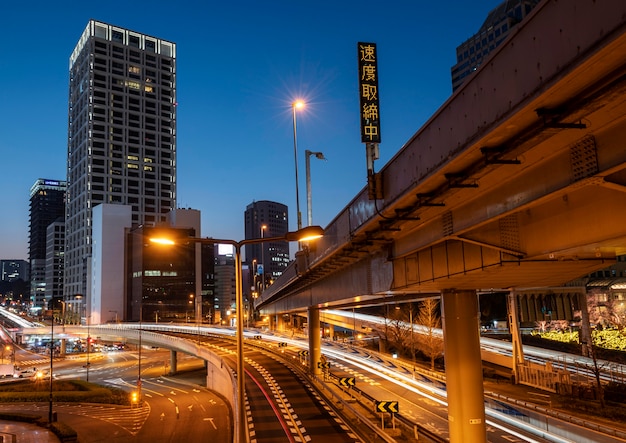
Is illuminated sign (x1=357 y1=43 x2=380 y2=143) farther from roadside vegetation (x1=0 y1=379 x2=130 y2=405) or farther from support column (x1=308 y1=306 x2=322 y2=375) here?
roadside vegetation (x1=0 y1=379 x2=130 y2=405)

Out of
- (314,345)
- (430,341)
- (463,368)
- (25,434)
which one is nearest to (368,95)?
(463,368)

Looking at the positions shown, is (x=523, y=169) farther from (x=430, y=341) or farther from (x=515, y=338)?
(x=430, y=341)

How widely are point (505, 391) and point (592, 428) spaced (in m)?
16.3

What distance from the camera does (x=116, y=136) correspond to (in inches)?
7274

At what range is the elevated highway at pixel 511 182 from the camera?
698 cm

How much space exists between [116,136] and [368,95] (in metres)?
185

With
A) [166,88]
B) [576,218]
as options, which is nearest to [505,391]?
[576,218]

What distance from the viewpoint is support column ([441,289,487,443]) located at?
64.9 feet

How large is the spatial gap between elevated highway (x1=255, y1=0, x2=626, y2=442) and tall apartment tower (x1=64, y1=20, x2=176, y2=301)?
168 meters

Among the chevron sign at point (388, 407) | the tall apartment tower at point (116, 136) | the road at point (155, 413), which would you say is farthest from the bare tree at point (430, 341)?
the tall apartment tower at point (116, 136)

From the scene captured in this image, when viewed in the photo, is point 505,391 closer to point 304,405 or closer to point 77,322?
point 304,405

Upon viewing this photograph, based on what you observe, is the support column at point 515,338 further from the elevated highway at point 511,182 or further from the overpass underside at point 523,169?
the overpass underside at point 523,169

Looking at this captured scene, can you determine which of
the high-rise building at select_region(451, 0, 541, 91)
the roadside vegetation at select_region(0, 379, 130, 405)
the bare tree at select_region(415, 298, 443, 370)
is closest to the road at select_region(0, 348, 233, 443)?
the roadside vegetation at select_region(0, 379, 130, 405)

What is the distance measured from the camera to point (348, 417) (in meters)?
30.5
